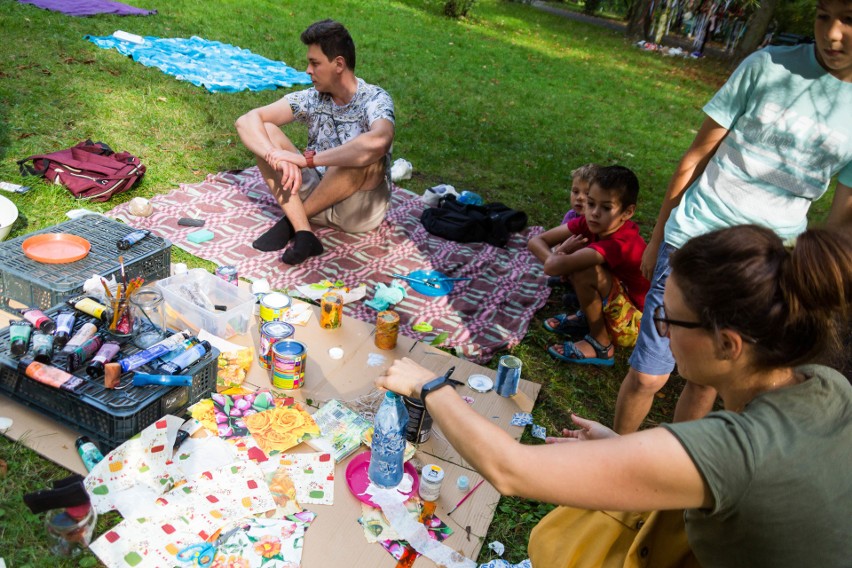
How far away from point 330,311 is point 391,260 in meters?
1.17

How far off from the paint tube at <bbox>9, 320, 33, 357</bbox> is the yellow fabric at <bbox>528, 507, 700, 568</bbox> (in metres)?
2.11

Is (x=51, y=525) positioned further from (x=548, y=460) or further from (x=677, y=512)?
(x=677, y=512)

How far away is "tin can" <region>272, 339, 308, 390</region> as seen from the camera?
9.60ft

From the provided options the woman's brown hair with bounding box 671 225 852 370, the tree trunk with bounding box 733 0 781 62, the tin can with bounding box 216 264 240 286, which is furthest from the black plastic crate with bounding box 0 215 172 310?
the tree trunk with bounding box 733 0 781 62

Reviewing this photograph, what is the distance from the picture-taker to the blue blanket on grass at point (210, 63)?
23.5ft

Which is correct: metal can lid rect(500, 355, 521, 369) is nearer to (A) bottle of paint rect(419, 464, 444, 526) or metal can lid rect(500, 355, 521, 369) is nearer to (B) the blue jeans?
(B) the blue jeans

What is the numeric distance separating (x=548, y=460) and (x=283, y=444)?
153 centimetres

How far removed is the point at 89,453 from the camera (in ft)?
7.97

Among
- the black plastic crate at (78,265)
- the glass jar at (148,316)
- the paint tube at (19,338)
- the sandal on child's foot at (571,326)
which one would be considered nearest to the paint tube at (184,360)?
the glass jar at (148,316)

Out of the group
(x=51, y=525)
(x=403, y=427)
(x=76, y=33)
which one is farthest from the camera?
(x=76, y=33)

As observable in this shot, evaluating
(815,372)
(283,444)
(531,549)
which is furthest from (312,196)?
(815,372)

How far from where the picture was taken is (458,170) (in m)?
6.35

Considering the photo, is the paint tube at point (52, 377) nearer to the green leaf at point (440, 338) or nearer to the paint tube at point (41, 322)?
the paint tube at point (41, 322)

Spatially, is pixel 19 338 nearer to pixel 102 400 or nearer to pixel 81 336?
pixel 81 336
